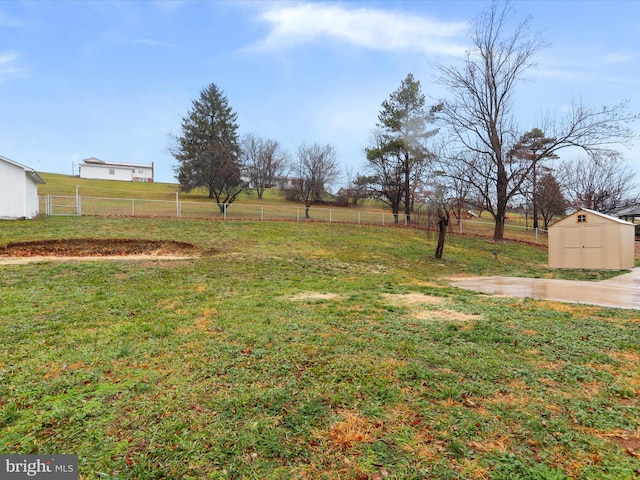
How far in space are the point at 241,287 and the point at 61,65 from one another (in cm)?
1346

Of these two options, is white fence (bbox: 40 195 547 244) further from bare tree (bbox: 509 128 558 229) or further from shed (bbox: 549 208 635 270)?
shed (bbox: 549 208 635 270)

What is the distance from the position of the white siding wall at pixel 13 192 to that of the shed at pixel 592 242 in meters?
23.2

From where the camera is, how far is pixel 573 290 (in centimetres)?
771

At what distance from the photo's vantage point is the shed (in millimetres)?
11695

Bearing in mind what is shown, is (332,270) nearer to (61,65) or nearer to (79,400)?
(79,400)

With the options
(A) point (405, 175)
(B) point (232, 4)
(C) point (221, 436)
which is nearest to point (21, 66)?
(B) point (232, 4)

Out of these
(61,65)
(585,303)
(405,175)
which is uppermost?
(61,65)

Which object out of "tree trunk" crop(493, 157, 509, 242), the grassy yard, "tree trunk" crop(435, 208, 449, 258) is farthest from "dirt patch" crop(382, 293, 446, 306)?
"tree trunk" crop(493, 157, 509, 242)

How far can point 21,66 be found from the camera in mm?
13414

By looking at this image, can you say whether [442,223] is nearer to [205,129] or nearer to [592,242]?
[592,242]

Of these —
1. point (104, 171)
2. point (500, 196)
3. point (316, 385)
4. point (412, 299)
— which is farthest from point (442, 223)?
point (104, 171)

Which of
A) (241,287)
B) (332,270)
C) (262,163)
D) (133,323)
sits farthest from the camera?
(262,163)
